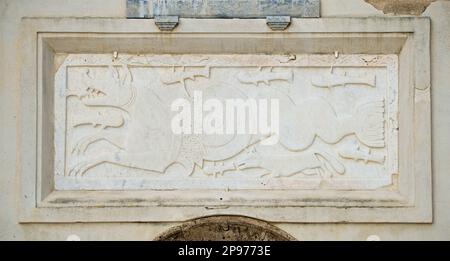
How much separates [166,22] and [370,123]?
167 cm

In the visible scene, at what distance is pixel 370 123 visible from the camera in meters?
6.44

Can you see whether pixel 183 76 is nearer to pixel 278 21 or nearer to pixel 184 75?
pixel 184 75

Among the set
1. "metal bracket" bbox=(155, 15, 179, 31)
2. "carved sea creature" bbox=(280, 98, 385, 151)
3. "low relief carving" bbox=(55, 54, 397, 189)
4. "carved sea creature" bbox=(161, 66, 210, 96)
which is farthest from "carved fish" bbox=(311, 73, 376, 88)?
"metal bracket" bbox=(155, 15, 179, 31)

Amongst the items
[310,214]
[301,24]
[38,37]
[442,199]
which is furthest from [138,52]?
[442,199]

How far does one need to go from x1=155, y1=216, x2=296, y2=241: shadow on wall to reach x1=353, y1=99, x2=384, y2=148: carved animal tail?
92 cm

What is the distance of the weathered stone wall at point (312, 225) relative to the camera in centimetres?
629

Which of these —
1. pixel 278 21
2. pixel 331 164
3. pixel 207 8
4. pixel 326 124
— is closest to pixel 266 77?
pixel 278 21

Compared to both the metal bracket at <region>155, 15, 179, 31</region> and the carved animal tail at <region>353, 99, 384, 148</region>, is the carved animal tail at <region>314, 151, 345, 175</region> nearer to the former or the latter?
the carved animal tail at <region>353, 99, 384, 148</region>

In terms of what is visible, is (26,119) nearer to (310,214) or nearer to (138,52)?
(138,52)

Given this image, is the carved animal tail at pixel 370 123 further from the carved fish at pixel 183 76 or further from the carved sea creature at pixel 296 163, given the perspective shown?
the carved fish at pixel 183 76

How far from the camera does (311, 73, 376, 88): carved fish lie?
646 centimetres

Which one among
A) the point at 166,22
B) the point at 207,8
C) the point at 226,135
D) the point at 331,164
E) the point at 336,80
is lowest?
the point at 331,164

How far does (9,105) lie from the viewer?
6.35m
